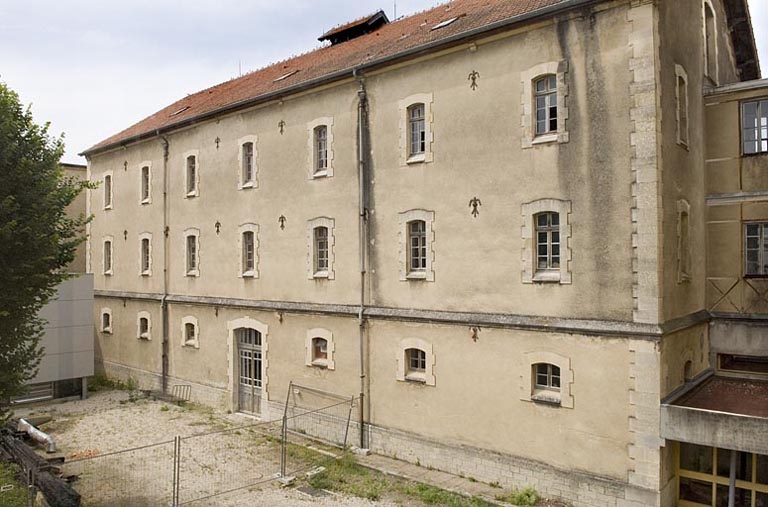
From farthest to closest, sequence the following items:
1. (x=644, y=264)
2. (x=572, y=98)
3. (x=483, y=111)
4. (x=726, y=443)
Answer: (x=483, y=111)
(x=572, y=98)
(x=644, y=264)
(x=726, y=443)

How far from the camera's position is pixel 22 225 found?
11031mm

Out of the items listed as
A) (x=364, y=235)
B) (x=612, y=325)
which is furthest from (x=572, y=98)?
(x=364, y=235)

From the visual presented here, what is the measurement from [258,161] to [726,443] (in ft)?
49.5

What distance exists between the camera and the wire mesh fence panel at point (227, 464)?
1345cm

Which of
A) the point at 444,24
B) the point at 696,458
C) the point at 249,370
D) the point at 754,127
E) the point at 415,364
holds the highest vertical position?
the point at 444,24

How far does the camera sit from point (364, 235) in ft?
53.3

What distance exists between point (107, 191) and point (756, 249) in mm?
25344

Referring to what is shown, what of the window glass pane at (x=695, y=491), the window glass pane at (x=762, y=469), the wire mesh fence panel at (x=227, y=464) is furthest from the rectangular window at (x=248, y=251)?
the window glass pane at (x=762, y=469)

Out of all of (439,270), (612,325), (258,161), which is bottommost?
(612,325)

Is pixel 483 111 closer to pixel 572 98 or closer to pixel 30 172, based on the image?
pixel 572 98

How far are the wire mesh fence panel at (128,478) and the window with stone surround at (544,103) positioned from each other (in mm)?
10598

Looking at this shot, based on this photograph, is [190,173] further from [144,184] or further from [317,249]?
[317,249]

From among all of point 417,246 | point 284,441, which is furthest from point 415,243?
point 284,441

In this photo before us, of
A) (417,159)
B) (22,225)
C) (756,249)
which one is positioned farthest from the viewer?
(417,159)
